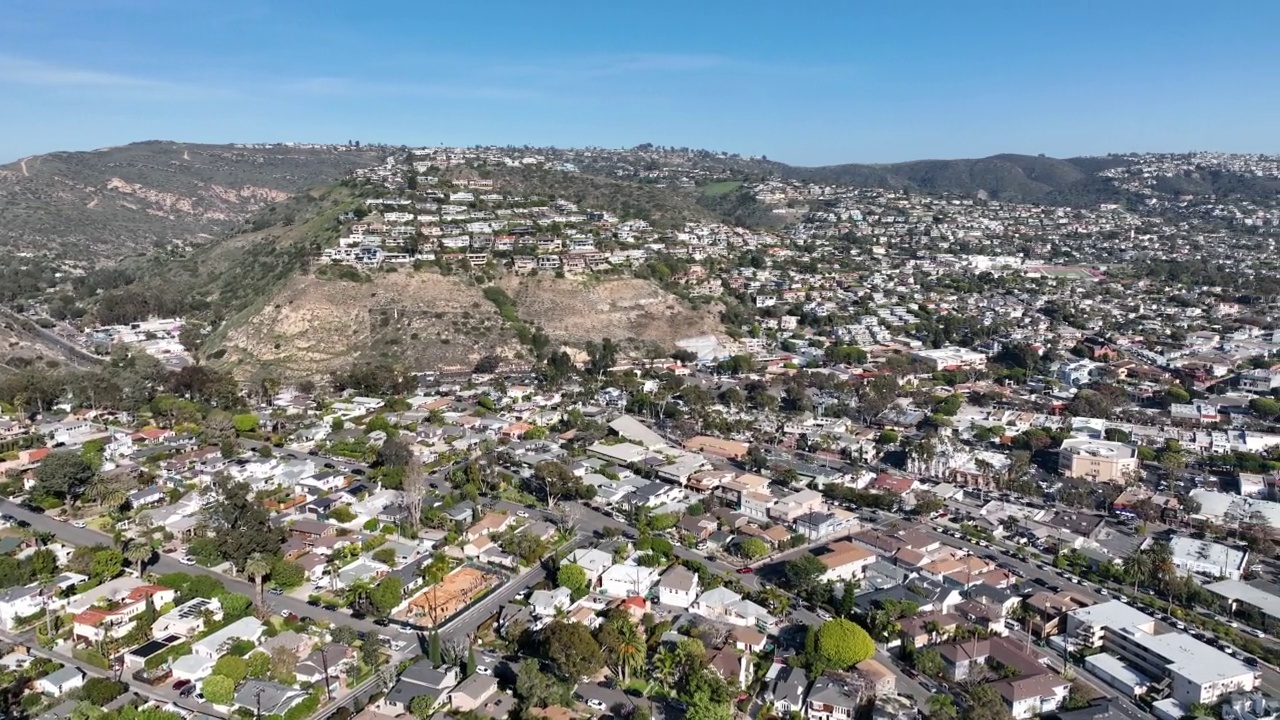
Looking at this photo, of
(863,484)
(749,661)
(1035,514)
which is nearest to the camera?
(749,661)

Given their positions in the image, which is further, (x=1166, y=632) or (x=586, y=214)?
(x=586, y=214)

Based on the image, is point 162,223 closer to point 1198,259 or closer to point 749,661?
point 749,661

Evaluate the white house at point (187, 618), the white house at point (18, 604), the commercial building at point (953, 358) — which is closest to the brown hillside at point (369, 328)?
the white house at point (18, 604)

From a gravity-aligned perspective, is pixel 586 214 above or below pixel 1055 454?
above

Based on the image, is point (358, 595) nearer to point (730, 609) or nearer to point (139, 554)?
point (139, 554)

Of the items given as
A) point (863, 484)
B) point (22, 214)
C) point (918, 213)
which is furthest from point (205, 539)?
point (918, 213)

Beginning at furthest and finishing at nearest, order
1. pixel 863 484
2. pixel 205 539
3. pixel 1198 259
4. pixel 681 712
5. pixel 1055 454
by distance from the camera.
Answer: pixel 1198 259, pixel 1055 454, pixel 863 484, pixel 205 539, pixel 681 712

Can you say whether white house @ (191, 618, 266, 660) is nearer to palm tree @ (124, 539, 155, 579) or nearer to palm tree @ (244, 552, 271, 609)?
palm tree @ (244, 552, 271, 609)

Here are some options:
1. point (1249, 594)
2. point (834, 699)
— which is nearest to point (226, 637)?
point (834, 699)

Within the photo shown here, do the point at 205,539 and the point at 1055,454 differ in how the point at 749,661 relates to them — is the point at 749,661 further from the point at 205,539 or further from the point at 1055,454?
the point at 1055,454
